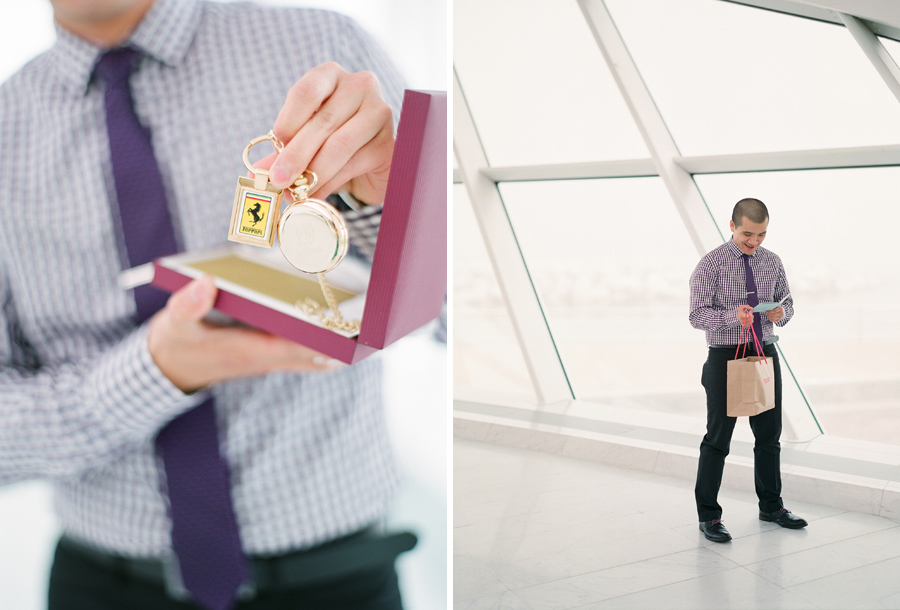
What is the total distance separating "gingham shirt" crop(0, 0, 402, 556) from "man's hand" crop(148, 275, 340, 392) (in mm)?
46

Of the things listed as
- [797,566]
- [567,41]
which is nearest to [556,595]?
[797,566]

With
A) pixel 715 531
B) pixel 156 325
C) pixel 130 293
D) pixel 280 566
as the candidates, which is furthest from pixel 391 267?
pixel 715 531

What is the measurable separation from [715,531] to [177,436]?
2635mm

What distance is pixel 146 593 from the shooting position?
992 mm

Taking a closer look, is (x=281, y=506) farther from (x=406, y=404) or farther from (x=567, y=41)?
(x=567, y=41)

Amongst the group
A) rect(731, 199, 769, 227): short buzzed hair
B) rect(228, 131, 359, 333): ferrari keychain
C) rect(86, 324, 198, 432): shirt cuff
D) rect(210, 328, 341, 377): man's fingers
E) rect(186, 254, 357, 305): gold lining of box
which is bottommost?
rect(86, 324, 198, 432): shirt cuff

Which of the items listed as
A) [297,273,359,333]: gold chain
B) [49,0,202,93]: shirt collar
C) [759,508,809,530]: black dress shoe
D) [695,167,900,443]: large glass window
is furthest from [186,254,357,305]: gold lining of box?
[695,167,900,443]: large glass window

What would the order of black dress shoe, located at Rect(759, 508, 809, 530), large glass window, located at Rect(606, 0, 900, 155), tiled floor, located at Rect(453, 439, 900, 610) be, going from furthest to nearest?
large glass window, located at Rect(606, 0, 900, 155), black dress shoe, located at Rect(759, 508, 809, 530), tiled floor, located at Rect(453, 439, 900, 610)

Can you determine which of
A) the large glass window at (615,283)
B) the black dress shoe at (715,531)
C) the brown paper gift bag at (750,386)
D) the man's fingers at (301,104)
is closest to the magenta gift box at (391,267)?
the man's fingers at (301,104)

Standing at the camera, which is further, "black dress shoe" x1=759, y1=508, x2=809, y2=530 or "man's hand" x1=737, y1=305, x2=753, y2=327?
"black dress shoe" x1=759, y1=508, x2=809, y2=530

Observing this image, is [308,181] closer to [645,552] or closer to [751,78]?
[645,552]

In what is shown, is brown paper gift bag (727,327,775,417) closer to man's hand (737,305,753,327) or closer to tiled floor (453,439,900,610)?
man's hand (737,305,753,327)

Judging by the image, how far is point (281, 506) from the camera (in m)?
0.98

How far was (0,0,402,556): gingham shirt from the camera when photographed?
0.91 metres
